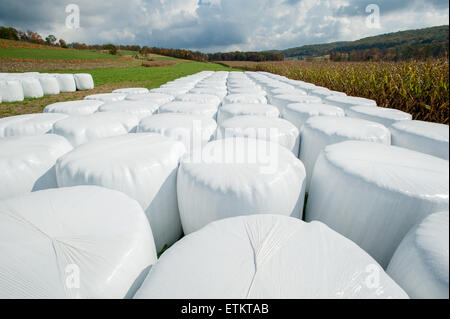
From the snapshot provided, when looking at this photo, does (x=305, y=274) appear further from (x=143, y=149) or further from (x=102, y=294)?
(x=143, y=149)

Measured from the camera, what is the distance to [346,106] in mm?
3111

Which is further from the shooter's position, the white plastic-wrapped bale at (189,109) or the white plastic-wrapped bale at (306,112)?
the white plastic-wrapped bale at (189,109)

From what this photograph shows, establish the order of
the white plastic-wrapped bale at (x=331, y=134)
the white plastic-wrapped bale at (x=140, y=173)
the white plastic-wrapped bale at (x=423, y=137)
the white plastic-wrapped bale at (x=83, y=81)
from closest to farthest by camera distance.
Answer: the white plastic-wrapped bale at (x=140, y=173)
the white plastic-wrapped bale at (x=423, y=137)
the white plastic-wrapped bale at (x=331, y=134)
the white plastic-wrapped bale at (x=83, y=81)

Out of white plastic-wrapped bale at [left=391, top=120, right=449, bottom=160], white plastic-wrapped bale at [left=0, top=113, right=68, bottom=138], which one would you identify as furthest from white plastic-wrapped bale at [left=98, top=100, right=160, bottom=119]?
white plastic-wrapped bale at [left=391, top=120, right=449, bottom=160]

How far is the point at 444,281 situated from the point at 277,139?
1.49 m

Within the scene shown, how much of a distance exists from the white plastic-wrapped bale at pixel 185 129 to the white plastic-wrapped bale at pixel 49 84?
33.2 ft

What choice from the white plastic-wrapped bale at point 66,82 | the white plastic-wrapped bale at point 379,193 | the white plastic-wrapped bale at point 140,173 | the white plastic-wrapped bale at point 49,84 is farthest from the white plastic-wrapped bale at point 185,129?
the white plastic-wrapped bale at point 66,82

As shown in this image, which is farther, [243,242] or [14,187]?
[14,187]

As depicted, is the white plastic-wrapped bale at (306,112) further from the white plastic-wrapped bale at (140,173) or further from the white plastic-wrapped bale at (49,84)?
the white plastic-wrapped bale at (49,84)

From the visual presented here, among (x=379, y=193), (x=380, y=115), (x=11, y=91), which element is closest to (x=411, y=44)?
(x=380, y=115)

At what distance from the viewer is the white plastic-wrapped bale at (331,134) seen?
1841mm

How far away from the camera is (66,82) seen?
10.4 metres

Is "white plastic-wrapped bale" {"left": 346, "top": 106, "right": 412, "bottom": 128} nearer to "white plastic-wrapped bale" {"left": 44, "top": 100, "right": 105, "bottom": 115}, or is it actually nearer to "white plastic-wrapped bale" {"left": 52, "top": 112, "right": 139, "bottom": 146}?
"white plastic-wrapped bale" {"left": 52, "top": 112, "right": 139, "bottom": 146}

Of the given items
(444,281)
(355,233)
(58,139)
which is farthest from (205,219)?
(58,139)
